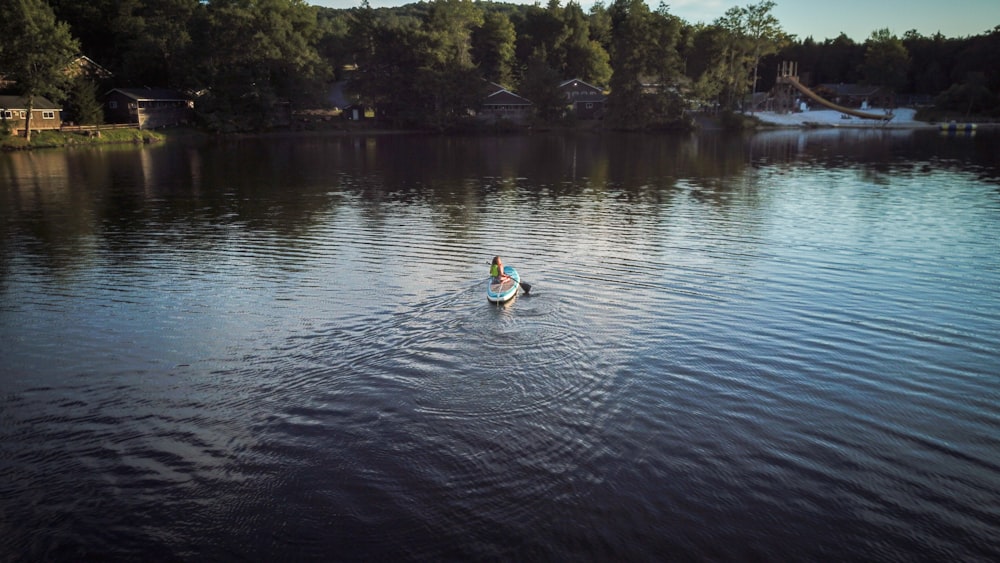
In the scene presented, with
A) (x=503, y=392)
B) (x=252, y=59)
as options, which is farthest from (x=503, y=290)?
(x=252, y=59)

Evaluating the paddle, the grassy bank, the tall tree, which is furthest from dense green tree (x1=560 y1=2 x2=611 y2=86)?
the paddle

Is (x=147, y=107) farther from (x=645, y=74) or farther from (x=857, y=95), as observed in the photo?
(x=857, y=95)

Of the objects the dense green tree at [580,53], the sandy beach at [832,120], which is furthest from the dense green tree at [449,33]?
the sandy beach at [832,120]

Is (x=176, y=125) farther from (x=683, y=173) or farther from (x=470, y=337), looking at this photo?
(x=470, y=337)

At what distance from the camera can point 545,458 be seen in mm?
11078

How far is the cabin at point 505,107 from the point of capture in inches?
4737

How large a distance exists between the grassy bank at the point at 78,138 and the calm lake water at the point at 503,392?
5859cm

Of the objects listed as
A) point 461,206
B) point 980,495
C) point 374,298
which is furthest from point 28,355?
point 461,206

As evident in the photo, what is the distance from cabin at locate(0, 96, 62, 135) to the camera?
8143cm

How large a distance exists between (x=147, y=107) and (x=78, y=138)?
17289 mm

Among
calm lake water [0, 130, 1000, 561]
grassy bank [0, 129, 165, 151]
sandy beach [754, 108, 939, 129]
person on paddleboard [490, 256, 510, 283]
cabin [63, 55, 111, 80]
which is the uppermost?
cabin [63, 55, 111, 80]

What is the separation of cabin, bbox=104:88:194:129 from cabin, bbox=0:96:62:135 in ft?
32.1

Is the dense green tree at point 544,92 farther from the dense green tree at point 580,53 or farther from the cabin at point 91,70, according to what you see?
the cabin at point 91,70

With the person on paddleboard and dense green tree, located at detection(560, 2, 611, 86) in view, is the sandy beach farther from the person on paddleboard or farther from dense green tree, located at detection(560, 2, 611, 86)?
the person on paddleboard
